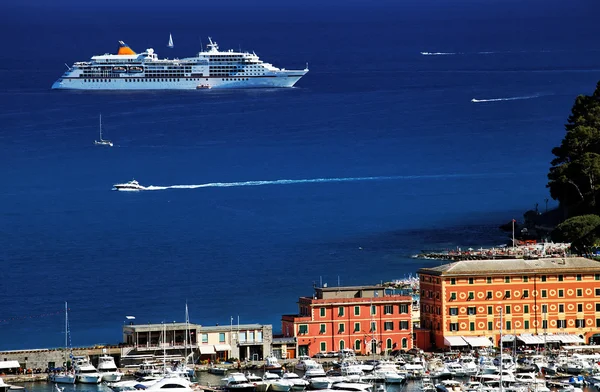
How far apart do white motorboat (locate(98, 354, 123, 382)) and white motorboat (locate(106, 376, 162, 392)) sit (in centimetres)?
41

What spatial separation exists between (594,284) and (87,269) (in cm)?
1958

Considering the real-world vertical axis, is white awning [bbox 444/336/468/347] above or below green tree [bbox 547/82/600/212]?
below

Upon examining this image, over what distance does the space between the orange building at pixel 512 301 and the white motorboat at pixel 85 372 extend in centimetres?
883

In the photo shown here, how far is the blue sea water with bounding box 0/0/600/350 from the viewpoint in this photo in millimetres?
57969

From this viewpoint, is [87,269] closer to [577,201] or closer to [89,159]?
Answer: [577,201]

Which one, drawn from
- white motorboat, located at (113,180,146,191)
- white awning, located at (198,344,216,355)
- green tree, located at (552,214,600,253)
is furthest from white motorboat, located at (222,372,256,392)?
white motorboat, located at (113,180,146,191)

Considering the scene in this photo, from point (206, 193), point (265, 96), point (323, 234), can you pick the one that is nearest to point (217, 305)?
point (323, 234)

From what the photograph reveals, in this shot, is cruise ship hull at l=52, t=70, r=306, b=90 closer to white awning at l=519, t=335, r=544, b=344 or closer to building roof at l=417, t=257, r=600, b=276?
building roof at l=417, t=257, r=600, b=276

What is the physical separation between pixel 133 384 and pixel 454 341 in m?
9.08

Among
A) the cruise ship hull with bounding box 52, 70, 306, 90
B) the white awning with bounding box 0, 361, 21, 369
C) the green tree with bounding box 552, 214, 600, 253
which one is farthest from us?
the cruise ship hull with bounding box 52, 70, 306, 90

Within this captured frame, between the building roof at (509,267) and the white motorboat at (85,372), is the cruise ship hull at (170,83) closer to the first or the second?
the building roof at (509,267)

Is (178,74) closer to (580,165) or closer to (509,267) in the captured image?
(580,165)

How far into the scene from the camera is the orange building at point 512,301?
4719 cm

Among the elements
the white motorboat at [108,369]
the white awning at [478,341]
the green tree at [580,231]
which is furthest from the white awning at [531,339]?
the green tree at [580,231]
